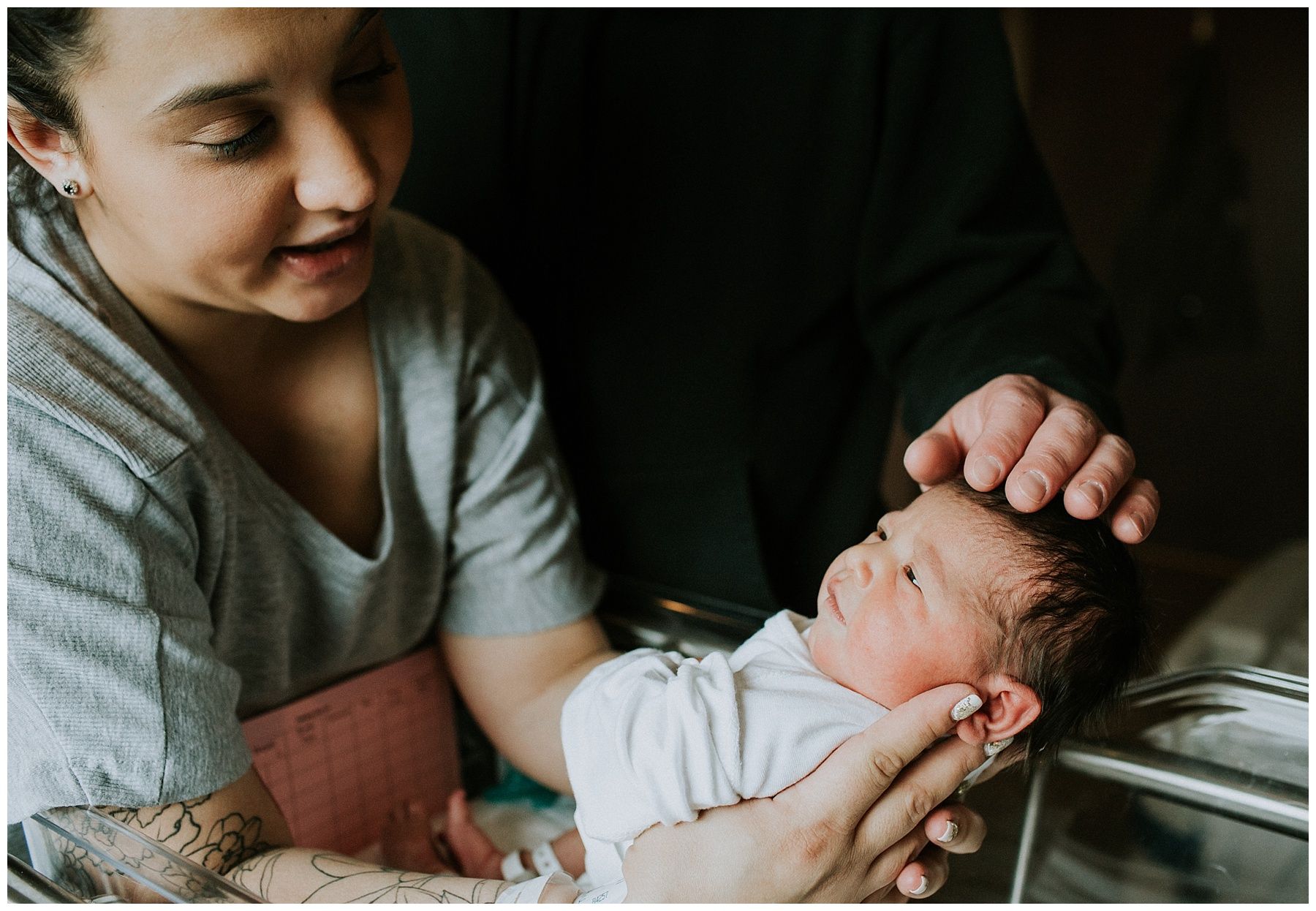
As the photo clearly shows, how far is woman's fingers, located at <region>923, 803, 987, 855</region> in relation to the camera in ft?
2.64

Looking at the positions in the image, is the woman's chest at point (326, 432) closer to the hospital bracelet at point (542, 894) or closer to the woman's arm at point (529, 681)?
the woman's arm at point (529, 681)

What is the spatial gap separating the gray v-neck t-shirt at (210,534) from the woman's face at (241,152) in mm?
86

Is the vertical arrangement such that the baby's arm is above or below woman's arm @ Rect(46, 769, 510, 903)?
below

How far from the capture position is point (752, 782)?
2.52 ft

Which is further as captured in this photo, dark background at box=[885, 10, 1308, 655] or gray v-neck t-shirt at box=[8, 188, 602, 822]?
dark background at box=[885, 10, 1308, 655]

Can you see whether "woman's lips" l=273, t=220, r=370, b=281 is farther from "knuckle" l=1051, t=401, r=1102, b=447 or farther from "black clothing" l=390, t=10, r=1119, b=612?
"knuckle" l=1051, t=401, r=1102, b=447

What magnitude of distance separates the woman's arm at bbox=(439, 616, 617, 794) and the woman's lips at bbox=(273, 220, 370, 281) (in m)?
0.43

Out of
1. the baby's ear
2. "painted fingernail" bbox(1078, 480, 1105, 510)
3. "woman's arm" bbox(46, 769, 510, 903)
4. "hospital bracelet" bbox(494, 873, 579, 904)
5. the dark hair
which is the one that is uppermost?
the dark hair

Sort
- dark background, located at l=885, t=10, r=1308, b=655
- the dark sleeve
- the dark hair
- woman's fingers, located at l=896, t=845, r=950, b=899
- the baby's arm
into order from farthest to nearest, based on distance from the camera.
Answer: dark background, located at l=885, t=10, r=1308, b=655 < the dark sleeve < the baby's arm < woman's fingers, located at l=896, t=845, r=950, b=899 < the dark hair

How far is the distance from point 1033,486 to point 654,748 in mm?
328

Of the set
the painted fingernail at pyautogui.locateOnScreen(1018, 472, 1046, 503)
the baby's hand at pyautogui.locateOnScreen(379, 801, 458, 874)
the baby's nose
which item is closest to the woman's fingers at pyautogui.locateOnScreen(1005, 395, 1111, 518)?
the painted fingernail at pyautogui.locateOnScreen(1018, 472, 1046, 503)

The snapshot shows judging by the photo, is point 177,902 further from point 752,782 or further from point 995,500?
point 995,500

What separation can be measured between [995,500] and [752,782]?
0.90ft

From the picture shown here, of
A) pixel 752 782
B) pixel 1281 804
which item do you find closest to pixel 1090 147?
pixel 1281 804
